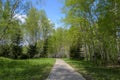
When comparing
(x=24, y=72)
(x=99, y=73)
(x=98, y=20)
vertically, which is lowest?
(x=99, y=73)

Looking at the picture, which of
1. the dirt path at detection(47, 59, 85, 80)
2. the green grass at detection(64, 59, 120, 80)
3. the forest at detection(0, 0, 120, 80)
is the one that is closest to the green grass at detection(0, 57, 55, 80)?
the dirt path at detection(47, 59, 85, 80)

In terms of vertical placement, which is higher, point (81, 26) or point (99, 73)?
point (81, 26)

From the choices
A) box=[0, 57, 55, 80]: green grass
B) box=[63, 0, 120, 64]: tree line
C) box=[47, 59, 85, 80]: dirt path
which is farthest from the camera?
box=[63, 0, 120, 64]: tree line

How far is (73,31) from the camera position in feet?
97.5

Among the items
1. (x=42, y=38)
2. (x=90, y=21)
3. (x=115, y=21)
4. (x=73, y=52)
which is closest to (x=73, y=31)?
(x=90, y=21)

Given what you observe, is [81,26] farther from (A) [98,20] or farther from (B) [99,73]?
(B) [99,73]

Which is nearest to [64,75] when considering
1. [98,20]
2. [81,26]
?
[98,20]

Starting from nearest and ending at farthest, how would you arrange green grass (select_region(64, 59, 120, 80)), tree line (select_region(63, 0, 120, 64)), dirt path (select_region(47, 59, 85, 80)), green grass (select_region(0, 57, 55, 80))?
dirt path (select_region(47, 59, 85, 80)) < green grass (select_region(64, 59, 120, 80)) < green grass (select_region(0, 57, 55, 80)) < tree line (select_region(63, 0, 120, 64))

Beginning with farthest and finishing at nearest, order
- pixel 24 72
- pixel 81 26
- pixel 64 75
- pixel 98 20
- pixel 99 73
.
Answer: pixel 81 26 < pixel 98 20 < pixel 24 72 < pixel 99 73 < pixel 64 75

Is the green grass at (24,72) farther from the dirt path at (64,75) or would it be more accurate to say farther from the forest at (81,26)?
the forest at (81,26)

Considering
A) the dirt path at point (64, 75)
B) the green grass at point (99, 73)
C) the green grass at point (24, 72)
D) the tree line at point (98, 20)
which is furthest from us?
the tree line at point (98, 20)

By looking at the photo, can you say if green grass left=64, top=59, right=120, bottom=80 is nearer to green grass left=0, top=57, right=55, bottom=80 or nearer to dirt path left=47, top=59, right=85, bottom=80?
dirt path left=47, top=59, right=85, bottom=80

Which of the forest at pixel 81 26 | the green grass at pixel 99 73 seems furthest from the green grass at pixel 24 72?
the forest at pixel 81 26

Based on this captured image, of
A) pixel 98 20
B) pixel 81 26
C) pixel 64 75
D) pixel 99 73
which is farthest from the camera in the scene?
pixel 81 26
